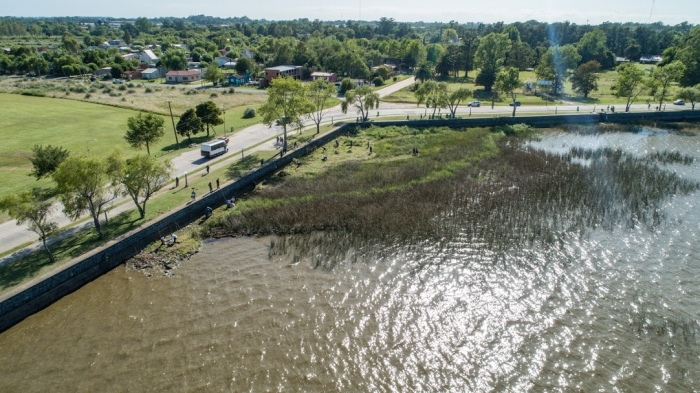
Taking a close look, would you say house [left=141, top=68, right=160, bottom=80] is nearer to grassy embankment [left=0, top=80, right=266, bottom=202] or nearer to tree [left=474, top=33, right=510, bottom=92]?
grassy embankment [left=0, top=80, right=266, bottom=202]

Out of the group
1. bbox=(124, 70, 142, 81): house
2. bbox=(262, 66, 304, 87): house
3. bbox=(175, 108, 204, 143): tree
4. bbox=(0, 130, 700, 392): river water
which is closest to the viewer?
bbox=(0, 130, 700, 392): river water

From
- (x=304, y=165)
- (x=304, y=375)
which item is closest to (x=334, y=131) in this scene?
(x=304, y=165)

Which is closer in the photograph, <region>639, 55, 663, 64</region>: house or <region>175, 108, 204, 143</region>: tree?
<region>175, 108, 204, 143</region>: tree

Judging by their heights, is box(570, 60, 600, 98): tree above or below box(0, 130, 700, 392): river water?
above

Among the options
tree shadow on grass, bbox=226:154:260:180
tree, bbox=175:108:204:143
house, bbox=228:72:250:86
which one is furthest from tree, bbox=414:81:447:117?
house, bbox=228:72:250:86

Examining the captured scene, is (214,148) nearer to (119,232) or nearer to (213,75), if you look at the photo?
(119,232)

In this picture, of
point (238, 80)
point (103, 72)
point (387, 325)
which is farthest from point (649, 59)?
point (103, 72)

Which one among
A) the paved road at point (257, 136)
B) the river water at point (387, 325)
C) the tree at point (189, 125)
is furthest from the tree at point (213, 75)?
the river water at point (387, 325)

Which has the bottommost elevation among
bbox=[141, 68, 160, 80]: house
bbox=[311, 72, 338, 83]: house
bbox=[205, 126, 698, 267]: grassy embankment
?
bbox=[205, 126, 698, 267]: grassy embankment
